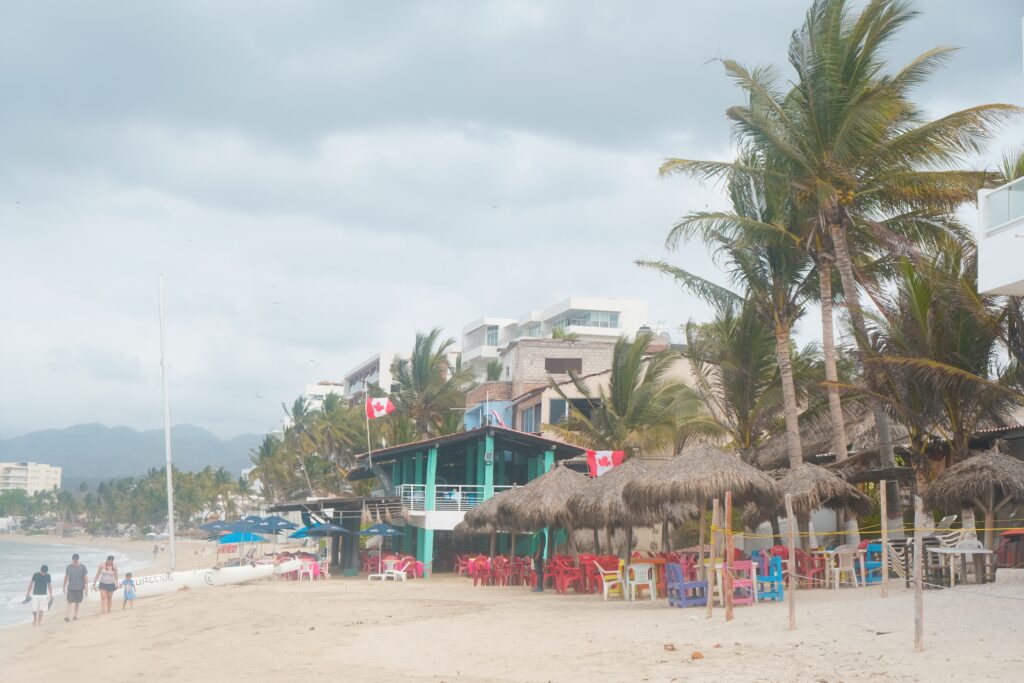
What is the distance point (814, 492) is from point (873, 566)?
6.41 ft

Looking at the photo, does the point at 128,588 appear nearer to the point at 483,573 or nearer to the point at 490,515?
the point at 483,573

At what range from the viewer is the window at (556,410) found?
121 feet

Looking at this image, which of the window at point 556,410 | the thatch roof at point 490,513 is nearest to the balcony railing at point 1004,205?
the thatch roof at point 490,513

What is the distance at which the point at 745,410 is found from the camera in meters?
24.3

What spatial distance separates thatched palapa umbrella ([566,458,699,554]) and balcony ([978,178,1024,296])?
19.8ft

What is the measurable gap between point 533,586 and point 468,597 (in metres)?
2.46

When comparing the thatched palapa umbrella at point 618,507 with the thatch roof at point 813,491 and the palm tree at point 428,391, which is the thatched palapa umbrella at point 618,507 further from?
the palm tree at point 428,391

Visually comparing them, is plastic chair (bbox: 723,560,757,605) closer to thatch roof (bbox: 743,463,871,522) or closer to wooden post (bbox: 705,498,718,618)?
wooden post (bbox: 705,498,718,618)

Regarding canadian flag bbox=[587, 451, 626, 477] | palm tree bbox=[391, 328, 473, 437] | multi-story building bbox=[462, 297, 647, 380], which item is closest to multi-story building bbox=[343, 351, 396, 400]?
multi-story building bbox=[462, 297, 647, 380]

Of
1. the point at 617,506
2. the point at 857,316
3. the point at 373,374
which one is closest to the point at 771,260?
the point at 857,316

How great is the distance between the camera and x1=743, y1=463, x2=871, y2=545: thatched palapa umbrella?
16500 millimetres

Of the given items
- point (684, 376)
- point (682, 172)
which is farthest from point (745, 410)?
point (684, 376)

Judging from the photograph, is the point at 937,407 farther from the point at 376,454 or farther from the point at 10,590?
the point at 10,590

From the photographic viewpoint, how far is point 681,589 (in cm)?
1477
